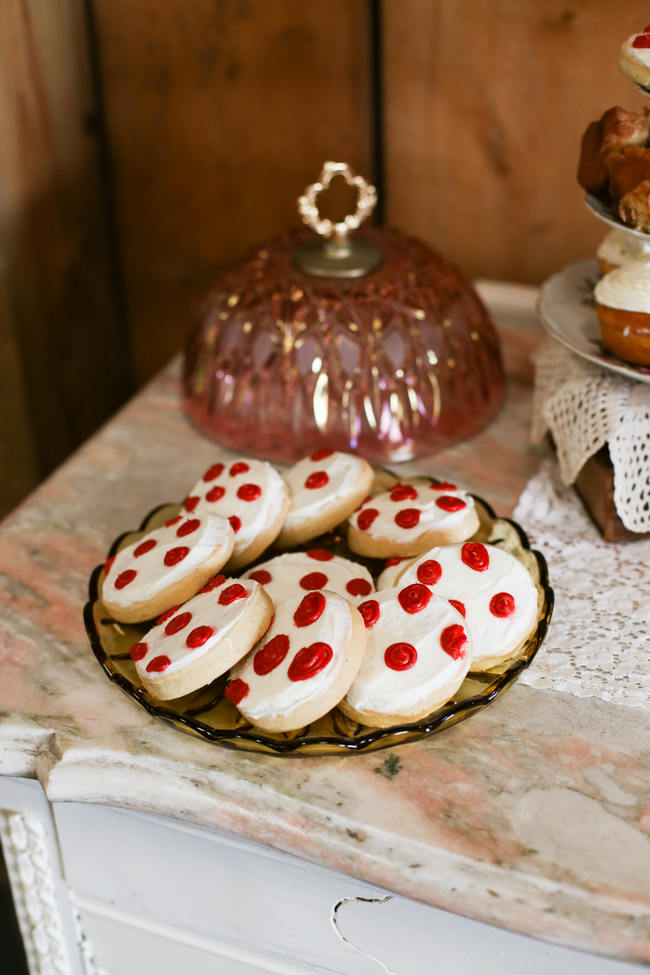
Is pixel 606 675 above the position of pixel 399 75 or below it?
below

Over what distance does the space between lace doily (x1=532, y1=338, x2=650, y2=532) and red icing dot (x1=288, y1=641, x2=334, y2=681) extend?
300mm

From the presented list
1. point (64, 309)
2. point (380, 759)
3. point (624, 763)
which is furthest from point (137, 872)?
point (64, 309)

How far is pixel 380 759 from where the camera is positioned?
629mm

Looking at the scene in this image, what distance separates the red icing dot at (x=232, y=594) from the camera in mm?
635

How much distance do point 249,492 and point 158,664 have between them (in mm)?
176

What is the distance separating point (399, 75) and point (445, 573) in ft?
2.35

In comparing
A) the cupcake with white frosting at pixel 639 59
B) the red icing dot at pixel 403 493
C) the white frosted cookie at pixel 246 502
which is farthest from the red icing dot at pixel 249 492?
the cupcake with white frosting at pixel 639 59

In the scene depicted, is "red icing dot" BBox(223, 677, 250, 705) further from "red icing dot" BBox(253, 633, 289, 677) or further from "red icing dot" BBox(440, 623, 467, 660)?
"red icing dot" BBox(440, 623, 467, 660)

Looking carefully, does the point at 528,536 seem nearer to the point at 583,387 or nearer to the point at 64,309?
the point at 583,387

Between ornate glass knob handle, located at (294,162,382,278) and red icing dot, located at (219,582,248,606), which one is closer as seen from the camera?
red icing dot, located at (219,582,248,606)

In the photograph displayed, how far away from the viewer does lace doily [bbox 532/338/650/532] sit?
2.50 ft

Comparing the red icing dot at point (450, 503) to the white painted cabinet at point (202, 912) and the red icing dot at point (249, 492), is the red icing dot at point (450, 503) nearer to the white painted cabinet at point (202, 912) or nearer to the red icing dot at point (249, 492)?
the red icing dot at point (249, 492)

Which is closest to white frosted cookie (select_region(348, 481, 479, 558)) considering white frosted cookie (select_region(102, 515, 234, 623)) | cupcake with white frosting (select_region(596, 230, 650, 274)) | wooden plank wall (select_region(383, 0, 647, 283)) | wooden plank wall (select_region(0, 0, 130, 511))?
white frosted cookie (select_region(102, 515, 234, 623))

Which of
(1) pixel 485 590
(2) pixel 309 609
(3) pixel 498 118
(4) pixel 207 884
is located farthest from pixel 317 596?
(3) pixel 498 118
